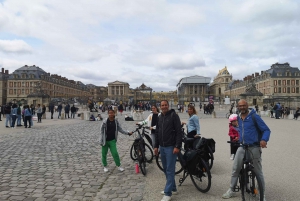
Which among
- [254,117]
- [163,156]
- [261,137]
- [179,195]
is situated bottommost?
[179,195]

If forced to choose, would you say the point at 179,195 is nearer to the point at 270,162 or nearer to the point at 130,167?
the point at 130,167

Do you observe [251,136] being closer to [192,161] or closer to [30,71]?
[192,161]

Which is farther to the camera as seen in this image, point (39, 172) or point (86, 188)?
point (39, 172)

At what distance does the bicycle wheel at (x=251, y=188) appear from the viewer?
14.4 feet

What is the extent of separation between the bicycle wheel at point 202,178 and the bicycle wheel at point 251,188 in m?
0.69

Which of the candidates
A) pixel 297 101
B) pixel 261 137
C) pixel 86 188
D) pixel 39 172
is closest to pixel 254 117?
pixel 261 137

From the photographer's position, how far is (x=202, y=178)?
5.38m

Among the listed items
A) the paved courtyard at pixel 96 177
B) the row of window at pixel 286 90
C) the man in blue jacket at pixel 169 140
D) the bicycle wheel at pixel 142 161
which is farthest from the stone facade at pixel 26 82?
the man in blue jacket at pixel 169 140

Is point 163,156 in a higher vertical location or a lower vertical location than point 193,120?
lower

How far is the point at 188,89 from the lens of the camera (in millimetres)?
107312

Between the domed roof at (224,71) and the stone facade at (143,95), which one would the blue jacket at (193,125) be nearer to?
the stone facade at (143,95)

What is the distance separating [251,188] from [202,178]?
1039 millimetres

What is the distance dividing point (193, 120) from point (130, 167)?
6.83ft

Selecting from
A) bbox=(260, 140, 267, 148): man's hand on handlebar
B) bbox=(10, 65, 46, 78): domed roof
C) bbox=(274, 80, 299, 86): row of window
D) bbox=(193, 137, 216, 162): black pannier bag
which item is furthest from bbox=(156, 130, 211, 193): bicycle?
bbox=(10, 65, 46, 78): domed roof
